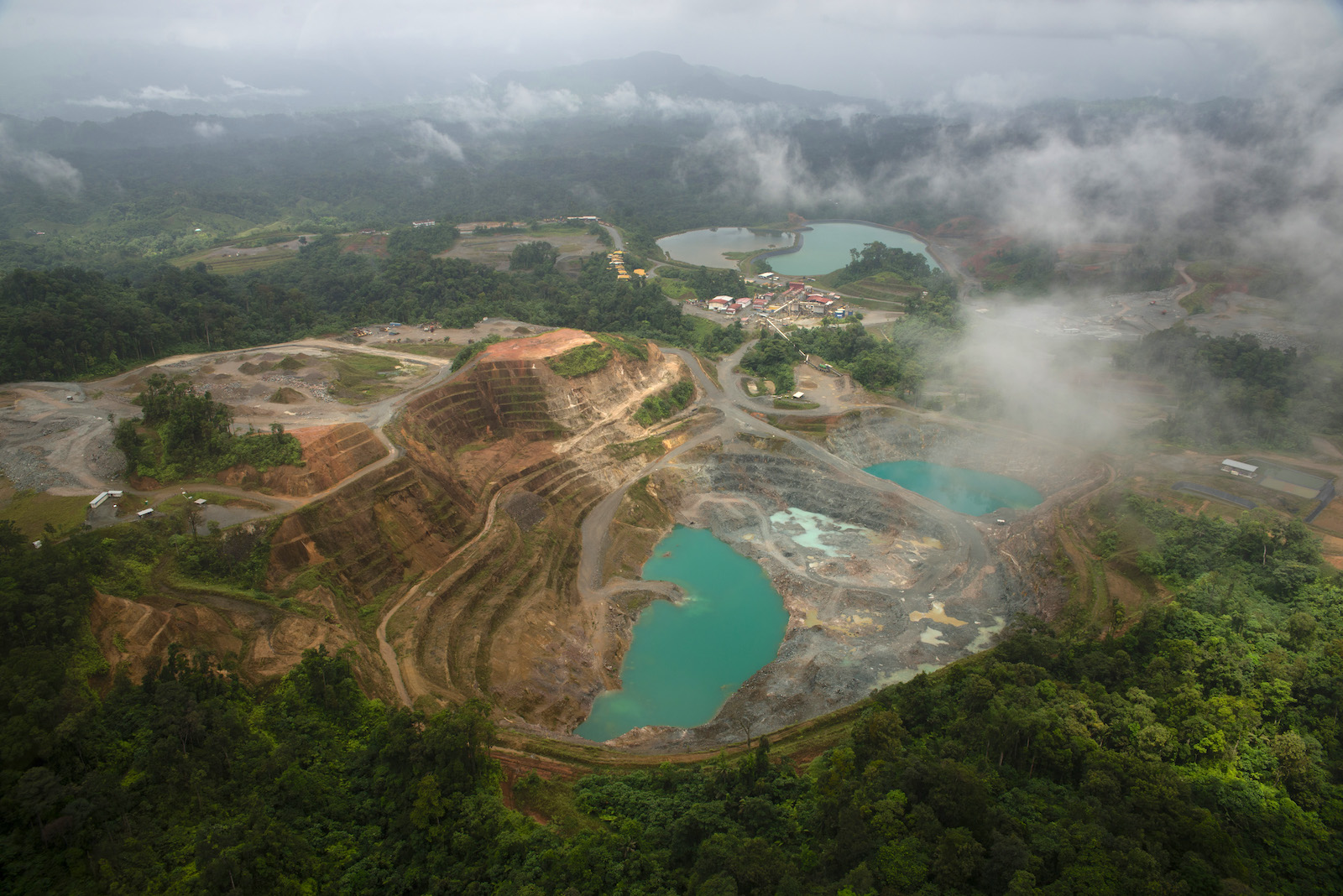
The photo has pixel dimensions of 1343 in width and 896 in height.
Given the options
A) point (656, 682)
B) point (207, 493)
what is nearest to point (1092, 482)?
point (656, 682)

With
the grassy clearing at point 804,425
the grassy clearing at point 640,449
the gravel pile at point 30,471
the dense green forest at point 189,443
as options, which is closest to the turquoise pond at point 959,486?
the grassy clearing at point 804,425

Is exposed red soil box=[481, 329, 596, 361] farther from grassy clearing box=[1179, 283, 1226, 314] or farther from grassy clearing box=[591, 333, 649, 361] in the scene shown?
grassy clearing box=[1179, 283, 1226, 314]

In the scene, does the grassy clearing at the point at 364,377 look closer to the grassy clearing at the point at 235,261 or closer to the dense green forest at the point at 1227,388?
the grassy clearing at the point at 235,261

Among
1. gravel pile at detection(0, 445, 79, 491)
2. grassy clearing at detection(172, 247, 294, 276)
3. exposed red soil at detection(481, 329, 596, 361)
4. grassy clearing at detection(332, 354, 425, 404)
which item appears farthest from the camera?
grassy clearing at detection(172, 247, 294, 276)

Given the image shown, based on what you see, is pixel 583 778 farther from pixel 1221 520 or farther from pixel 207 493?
pixel 1221 520

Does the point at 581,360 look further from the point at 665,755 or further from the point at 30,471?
the point at 30,471

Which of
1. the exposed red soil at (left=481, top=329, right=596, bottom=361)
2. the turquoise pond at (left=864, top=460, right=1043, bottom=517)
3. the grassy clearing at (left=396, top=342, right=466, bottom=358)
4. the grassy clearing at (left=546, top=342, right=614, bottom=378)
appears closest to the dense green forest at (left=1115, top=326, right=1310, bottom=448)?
the turquoise pond at (left=864, top=460, right=1043, bottom=517)
